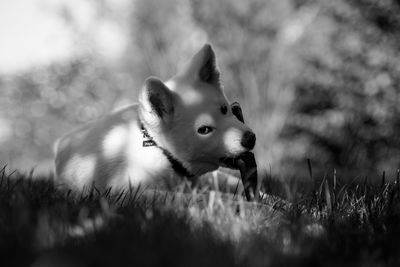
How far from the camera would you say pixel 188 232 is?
165cm

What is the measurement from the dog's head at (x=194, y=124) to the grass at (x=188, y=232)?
29cm

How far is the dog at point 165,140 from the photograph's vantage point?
246 cm

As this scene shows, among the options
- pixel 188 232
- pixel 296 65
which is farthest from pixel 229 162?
pixel 296 65

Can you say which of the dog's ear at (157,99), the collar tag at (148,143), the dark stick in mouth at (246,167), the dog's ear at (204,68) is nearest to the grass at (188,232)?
the dark stick in mouth at (246,167)

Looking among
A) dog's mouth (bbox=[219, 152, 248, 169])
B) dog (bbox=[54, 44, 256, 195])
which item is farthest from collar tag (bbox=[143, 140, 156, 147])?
dog's mouth (bbox=[219, 152, 248, 169])

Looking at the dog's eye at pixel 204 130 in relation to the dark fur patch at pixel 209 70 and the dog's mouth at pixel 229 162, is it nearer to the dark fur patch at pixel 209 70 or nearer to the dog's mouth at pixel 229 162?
the dog's mouth at pixel 229 162

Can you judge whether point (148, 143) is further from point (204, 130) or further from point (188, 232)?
point (188, 232)

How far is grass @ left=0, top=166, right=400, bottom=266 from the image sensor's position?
4.43ft

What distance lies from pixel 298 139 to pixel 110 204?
5.51m

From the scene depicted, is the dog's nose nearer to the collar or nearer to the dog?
the dog

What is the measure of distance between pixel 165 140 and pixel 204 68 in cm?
51

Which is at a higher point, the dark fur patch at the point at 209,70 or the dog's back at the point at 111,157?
the dark fur patch at the point at 209,70

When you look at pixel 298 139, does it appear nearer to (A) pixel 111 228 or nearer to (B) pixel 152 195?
(B) pixel 152 195

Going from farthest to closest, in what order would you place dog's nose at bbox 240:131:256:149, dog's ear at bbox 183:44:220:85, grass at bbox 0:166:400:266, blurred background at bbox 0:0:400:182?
blurred background at bbox 0:0:400:182, dog's ear at bbox 183:44:220:85, dog's nose at bbox 240:131:256:149, grass at bbox 0:166:400:266
